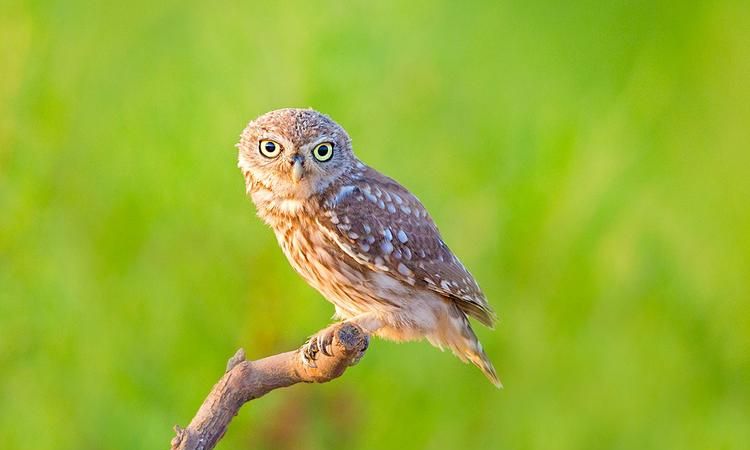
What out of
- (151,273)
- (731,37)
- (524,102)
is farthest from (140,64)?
(731,37)

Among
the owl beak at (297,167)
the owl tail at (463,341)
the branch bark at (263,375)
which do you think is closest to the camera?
the branch bark at (263,375)

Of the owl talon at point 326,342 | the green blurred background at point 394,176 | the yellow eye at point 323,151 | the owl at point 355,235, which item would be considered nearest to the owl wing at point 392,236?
the owl at point 355,235

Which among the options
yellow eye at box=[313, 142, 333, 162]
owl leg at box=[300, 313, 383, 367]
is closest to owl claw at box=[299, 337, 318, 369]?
owl leg at box=[300, 313, 383, 367]

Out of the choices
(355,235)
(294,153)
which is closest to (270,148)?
(294,153)

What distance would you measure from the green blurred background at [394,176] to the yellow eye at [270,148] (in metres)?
1.03

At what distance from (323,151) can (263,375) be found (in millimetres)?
624

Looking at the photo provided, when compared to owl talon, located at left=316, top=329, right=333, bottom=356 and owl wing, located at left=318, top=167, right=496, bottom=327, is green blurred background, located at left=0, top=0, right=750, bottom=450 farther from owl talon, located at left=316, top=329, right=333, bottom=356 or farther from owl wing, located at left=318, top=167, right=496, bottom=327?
owl talon, located at left=316, top=329, right=333, bottom=356

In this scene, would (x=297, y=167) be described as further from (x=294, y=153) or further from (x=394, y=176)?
(x=394, y=176)

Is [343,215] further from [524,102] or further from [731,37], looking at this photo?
[731,37]

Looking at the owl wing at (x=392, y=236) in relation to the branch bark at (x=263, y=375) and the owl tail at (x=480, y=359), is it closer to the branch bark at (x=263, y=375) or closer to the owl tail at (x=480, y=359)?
the owl tail at (x=480, y=359)

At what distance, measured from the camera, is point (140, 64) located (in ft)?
12.7

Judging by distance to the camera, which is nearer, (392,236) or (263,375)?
(263,375)

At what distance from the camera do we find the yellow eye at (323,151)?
2.33m

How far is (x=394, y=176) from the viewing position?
12.0 ft
